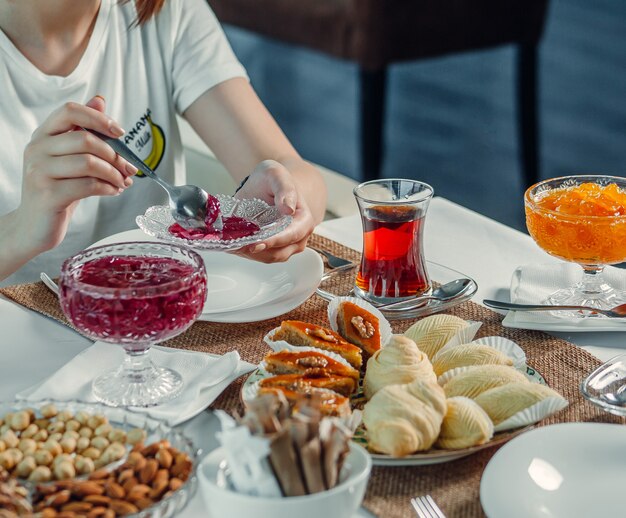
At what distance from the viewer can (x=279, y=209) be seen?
4.04 feet

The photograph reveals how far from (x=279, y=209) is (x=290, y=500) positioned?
0.64 m

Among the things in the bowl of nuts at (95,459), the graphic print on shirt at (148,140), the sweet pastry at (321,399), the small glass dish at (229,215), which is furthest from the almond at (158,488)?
the graphic print on shirt at (148,140)

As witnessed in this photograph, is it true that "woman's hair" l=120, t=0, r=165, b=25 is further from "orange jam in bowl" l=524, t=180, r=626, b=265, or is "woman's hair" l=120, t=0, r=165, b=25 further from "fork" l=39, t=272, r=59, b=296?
"orange jam in bowl" l=524, t=180, r=626, b=265

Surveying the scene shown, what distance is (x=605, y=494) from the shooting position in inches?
30.3

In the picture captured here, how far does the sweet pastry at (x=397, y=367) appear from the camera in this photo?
84 cm

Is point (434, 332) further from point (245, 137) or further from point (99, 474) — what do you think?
point (245, 137)

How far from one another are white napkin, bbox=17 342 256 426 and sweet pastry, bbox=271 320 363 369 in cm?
5

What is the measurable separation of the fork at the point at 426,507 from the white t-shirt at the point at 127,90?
96 centimetres

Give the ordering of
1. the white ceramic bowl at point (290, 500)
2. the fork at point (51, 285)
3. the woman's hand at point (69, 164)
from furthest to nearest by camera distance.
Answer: the fork at point (51, 285), the woman's hand at point (69, 164), the white ceramic bowl at point (290, 500)

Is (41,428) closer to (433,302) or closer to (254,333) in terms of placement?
(254,333)

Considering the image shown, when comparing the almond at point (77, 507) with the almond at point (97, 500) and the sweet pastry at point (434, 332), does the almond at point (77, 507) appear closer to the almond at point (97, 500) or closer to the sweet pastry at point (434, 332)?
the almond at point (97, 500)

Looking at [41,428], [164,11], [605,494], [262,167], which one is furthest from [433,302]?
[164,11]

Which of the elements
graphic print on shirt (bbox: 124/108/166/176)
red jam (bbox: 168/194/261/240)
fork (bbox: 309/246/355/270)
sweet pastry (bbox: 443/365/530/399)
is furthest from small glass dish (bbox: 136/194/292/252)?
graphic print on shirt (bbox: 124/108/166/176)

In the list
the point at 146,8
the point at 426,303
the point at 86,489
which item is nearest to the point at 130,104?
the point at 146,8
